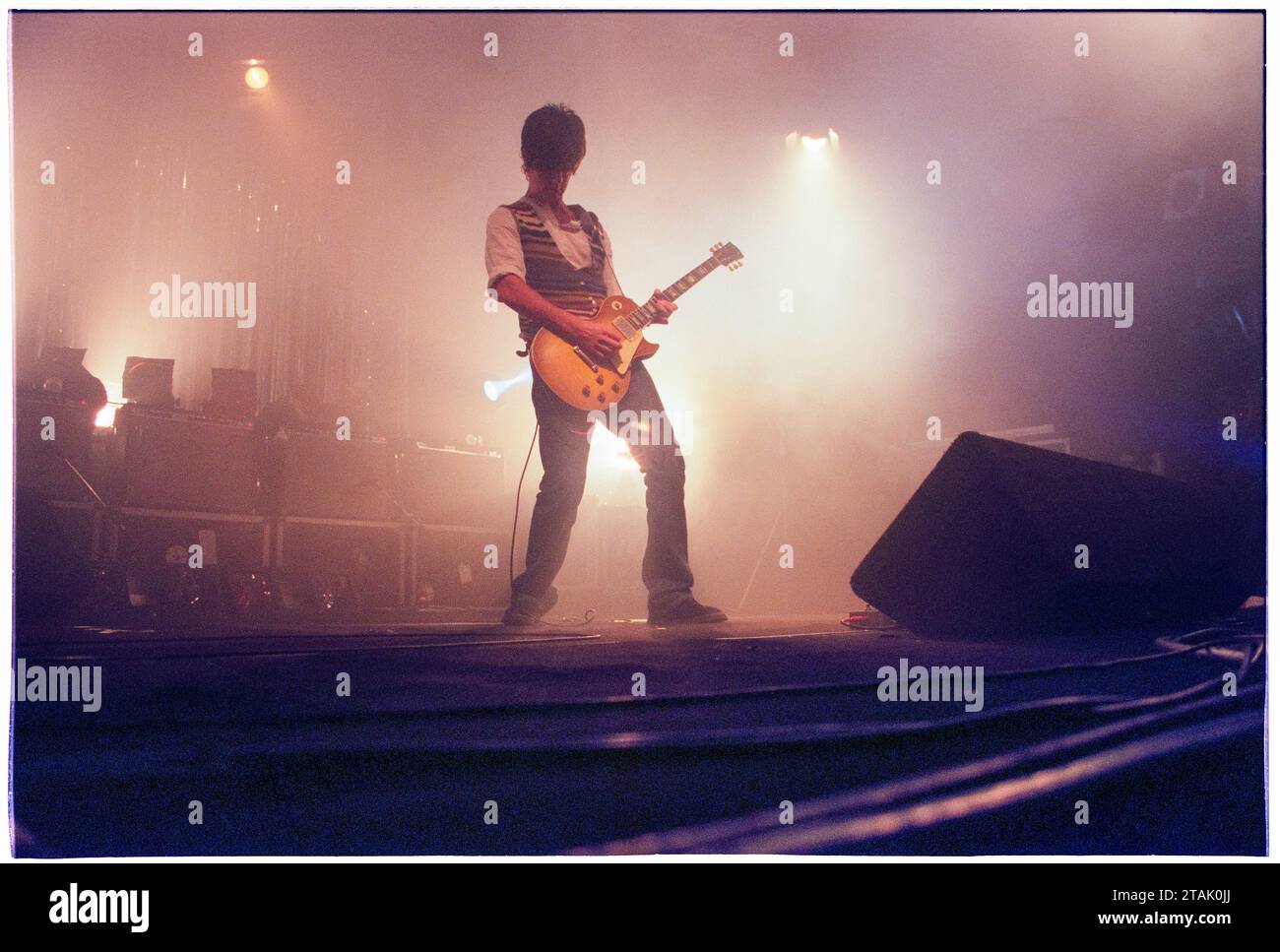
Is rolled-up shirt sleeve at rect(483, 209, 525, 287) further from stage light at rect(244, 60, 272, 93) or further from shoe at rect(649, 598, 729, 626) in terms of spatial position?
shoe at rect(649, 598, 729, 626)

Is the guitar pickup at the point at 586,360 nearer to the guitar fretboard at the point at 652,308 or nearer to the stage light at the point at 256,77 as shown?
the guitar fretboard at the point at 652,308

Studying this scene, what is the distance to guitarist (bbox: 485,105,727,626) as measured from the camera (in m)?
2.54

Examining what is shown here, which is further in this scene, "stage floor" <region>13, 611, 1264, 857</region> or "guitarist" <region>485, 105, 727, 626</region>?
"guitarist" <region>485, 105, 727, 626</region>

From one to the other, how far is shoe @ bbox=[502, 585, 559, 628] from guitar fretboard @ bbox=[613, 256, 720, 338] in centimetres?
76

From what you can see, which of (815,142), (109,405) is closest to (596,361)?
(815,142)

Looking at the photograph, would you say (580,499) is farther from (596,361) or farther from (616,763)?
(616,763)

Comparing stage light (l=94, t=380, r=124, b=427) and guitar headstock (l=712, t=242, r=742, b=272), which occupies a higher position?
guitar headstock (l=712, t=242, r=742, b=272)

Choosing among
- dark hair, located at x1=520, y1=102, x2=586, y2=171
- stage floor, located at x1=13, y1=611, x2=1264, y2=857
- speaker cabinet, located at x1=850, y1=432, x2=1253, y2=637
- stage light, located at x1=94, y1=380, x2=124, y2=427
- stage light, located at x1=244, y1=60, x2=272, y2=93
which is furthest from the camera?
stage light, located at x1=94, y1=380, x2=124, y2=427

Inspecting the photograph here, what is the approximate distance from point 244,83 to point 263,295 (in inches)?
22.9

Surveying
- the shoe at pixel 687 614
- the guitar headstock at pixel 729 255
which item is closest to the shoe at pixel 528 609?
the shoe at pixel 687 614

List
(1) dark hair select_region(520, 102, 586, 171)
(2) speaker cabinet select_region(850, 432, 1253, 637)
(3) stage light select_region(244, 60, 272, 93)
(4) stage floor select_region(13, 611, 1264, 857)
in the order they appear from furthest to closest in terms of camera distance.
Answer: (1) dark hair select_region(520, 102, 586, 171) < (3) stage light select_region(244, 60, 272, 93) < (2) speaker cabinet select_region(850, 432, 1253, 637) < (4) stage floor select_region(13, 611, 1264, 857)

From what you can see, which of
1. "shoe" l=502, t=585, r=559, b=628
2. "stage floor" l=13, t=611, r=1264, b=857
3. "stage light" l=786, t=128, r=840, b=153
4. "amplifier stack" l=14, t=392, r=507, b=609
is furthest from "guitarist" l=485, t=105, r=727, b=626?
"stage light" l=786, t=128, r=840, b=153

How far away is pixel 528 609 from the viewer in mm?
2527
